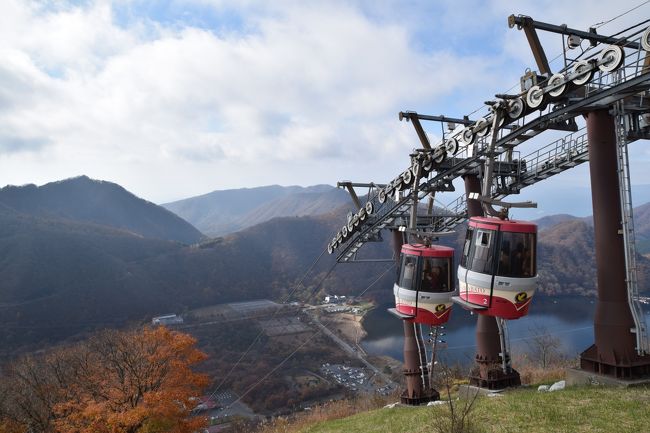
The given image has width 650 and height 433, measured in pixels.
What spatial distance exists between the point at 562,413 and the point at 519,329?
67.0 meters

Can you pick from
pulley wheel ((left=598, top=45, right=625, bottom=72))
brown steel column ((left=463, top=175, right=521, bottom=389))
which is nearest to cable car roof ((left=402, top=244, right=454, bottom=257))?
brown steel column ((left=463, top=175, right=521, bottom=389))

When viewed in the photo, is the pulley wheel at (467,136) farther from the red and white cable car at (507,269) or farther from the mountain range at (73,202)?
the mountain range at (73,202)

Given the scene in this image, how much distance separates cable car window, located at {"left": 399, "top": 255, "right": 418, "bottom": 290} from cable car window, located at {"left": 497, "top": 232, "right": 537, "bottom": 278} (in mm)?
2147

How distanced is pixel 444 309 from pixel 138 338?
742 inches

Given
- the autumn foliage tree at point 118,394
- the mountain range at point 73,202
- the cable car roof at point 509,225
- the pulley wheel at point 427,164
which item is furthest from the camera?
the mountain range at point 73,202

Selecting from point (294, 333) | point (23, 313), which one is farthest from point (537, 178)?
point (23, 313)

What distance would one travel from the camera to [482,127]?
30.0 feet

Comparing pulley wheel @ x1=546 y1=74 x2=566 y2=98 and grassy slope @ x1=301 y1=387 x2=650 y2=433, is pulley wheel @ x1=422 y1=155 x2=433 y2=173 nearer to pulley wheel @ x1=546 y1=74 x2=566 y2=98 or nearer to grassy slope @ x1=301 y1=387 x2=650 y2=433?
pulley wheel @ x1=546 y1=74 x2=566 y2=98

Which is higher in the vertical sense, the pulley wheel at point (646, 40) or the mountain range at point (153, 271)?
the pulley wheel at point (646, 40)

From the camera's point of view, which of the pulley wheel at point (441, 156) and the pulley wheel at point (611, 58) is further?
the pulley wheel at point (441, 156)

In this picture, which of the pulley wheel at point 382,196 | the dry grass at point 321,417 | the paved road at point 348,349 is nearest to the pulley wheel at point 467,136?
the pulley wheel at point 382,196

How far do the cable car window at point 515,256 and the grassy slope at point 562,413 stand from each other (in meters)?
2.46

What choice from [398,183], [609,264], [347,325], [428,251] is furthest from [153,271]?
[609,264]

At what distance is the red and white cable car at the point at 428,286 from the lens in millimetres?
8602
